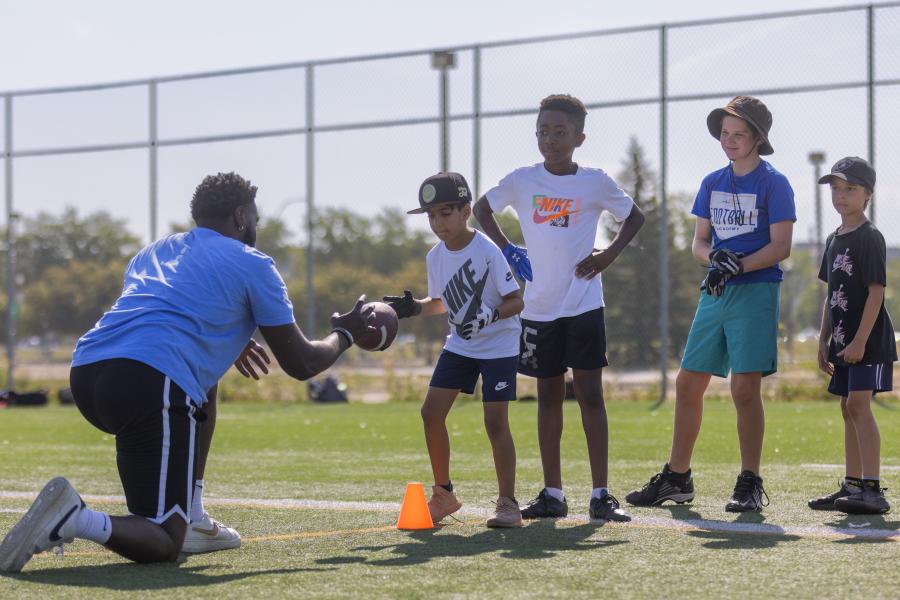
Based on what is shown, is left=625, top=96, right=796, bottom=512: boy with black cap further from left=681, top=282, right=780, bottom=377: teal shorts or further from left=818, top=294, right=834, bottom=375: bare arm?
left=818, top=294, right=834, bottom=375: bare arm

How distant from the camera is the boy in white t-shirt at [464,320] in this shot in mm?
6016

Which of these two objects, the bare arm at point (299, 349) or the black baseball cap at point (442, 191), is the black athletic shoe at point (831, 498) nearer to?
the black baseball cap at point (442, 191)

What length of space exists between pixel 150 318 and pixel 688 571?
217 centimetres

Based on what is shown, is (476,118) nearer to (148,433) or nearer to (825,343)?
(825,343)

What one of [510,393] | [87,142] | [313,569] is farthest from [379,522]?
[87,142]

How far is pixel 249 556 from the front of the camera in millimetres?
5055

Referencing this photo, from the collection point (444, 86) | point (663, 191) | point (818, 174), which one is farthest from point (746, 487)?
point (444, 86)

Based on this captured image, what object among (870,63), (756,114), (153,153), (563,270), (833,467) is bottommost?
(833,467)

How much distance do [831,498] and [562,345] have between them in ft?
4.78

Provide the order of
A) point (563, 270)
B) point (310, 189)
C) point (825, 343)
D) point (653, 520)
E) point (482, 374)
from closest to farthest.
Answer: point (653, 520) → point (482, 374) → point (563, 270) → point (825, 343) → point (310, 189)

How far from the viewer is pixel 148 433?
4879 millimetres

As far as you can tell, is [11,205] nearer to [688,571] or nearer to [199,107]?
[199,107]

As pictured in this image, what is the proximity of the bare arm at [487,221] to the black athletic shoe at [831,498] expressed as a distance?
1973mm

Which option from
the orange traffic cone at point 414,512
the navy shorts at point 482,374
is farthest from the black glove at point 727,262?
the orange traffic cone at point 414,512
